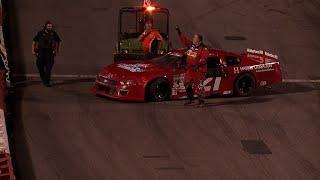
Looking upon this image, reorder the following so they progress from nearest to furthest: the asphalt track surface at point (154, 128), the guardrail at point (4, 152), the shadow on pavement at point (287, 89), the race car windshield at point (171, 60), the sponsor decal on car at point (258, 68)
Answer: the guardrail at point (4, 152)
the asphalt track surface at point (154, 128)
the race car windshield at point (171, 60)
the sponsor decal on car at point (258, 68)
the shadow on pavement at point (287, 89)

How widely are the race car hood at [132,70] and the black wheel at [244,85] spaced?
7.36 ft

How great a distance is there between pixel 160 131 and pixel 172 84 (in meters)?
2.44

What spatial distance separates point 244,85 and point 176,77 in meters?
2.27

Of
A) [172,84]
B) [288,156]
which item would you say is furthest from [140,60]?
[288,156]

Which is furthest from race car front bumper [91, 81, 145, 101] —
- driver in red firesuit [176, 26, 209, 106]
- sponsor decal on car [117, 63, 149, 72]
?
driver in red firesuit [176, 26, 209, 106]

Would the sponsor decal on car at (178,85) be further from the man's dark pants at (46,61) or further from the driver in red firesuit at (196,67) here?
the man's dark pants at (46,61)

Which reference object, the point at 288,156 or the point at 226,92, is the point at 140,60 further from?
the point at 288,156

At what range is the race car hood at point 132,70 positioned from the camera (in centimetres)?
1841

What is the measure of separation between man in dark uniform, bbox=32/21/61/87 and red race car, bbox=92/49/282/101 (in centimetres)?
158

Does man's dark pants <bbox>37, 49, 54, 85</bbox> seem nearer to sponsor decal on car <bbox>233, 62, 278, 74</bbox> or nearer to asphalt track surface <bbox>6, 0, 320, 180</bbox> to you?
asphalt track surface <bbox>6, 0, 320, 180</bbox>

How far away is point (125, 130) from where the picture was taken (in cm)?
1644

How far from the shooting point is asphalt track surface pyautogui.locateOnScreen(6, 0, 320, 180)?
563 inches

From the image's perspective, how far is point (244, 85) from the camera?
19906 mm

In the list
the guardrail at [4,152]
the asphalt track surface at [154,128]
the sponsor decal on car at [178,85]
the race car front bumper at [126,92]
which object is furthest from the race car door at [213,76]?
the guardrail at [4,152]
